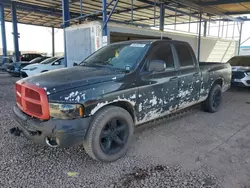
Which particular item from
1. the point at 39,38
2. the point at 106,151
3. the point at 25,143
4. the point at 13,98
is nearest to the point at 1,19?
the point at 13,98

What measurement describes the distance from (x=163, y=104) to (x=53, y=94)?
207 cm

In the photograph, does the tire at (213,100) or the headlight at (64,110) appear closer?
the headlight at (64,110)

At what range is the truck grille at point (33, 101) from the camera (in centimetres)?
271

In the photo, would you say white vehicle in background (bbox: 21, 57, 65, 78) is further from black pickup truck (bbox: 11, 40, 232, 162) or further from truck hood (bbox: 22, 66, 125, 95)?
truck hood (bbox: 22, 66, 125, 95)

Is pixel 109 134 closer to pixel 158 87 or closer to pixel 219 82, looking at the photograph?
pixel 158 87

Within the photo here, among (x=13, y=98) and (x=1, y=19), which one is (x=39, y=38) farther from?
(x=13, y=98)

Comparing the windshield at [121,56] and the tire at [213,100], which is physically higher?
the windshield at [121,56]

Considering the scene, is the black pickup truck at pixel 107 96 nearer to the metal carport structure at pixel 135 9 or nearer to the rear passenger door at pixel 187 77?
the rear passenger door at pixel 187 77

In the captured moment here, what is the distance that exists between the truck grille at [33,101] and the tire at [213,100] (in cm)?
432

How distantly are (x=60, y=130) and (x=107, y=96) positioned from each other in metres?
0.79

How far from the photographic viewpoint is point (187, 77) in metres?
4.48

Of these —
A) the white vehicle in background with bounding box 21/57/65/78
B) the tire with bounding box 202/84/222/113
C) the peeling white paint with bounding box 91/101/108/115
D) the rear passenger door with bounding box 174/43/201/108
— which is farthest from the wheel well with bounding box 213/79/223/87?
the white vehicle in background with bounding box 21/57/65/78

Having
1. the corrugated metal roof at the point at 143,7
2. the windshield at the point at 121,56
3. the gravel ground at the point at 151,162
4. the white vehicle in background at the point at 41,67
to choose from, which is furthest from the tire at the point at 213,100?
the white vehicle in background at the point at 41,67

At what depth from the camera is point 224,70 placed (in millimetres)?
5984
